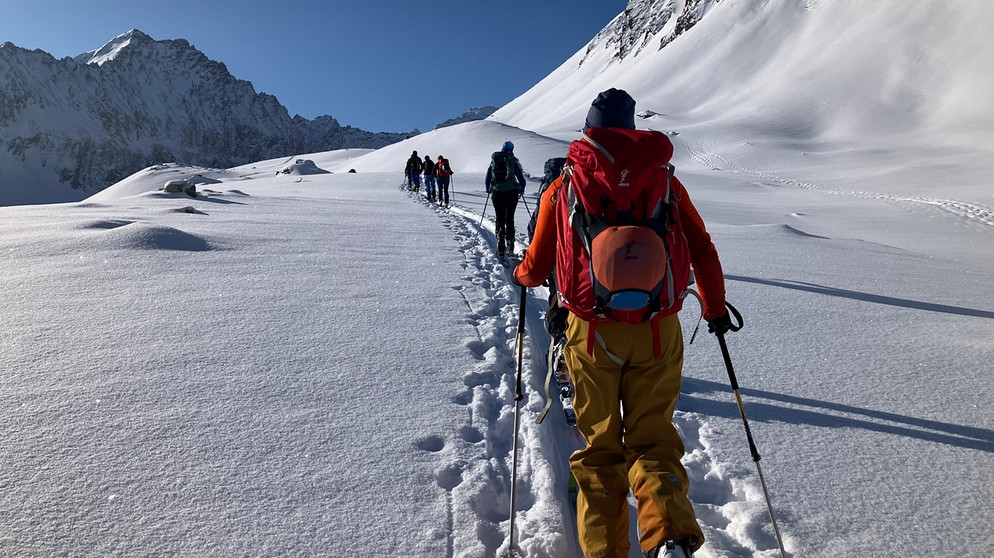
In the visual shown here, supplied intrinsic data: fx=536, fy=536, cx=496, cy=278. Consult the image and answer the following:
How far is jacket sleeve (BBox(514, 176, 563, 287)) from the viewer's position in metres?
2.31

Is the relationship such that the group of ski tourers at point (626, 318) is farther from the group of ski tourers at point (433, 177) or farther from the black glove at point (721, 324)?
the group of ski tourers at point (433, 177)

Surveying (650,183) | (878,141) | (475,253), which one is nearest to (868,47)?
Answer: (878,141)

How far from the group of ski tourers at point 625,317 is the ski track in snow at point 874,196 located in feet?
63.4

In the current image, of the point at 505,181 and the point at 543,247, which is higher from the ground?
the point at 505,181

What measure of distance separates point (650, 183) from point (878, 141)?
193 feet

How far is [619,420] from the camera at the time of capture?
2168 mm

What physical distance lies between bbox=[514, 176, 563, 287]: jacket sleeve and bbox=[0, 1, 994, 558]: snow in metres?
1.19

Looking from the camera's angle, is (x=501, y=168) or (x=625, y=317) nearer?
(x=625, y=317)

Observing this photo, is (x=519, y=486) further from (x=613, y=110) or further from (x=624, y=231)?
(x=613, y=110)

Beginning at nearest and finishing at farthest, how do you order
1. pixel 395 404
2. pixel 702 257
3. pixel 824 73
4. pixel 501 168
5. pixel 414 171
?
1. pixel 702 257
2. pixel 395 404
3. pixel 501 168
4. pixel 414 171
5. pixel 824 73

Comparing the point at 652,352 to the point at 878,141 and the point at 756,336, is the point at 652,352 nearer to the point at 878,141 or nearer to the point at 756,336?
the point at 756,336

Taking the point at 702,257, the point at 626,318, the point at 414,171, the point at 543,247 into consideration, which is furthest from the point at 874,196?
the point at 626,318

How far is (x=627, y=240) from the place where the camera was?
1.93 m

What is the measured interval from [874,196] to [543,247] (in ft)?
90.9
